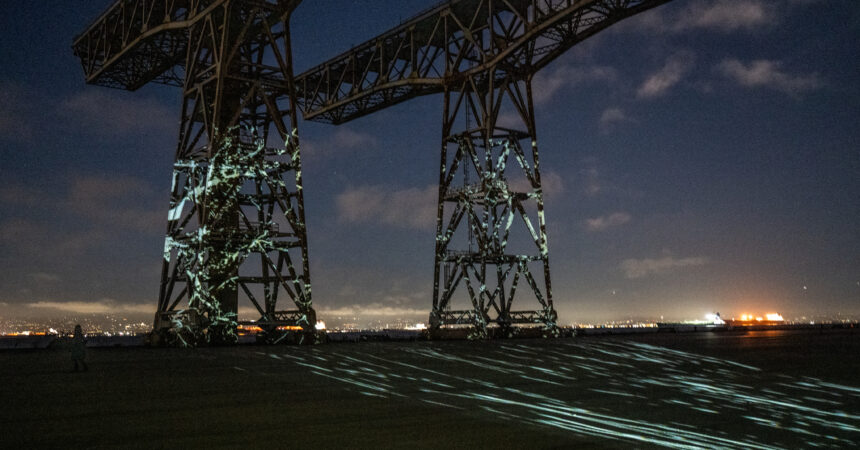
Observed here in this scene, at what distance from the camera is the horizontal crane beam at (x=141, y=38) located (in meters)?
29.6

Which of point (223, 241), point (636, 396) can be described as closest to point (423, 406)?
point (636, 396)

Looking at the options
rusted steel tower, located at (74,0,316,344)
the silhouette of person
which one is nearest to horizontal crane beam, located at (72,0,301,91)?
rusted steel tower, located at (74,0,316,344)

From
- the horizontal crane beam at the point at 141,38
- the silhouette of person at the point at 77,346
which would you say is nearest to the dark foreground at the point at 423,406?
the silhouette of person at the point at 77,346

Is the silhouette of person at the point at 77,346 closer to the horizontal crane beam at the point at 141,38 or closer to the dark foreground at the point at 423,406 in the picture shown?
the dark foreground at the point at 423,406

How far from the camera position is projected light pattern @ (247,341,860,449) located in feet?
23.5

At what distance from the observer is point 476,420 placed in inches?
298

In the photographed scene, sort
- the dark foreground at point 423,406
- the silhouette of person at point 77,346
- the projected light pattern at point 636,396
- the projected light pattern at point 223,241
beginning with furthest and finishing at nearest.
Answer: the projected light pattern at point 223,241 → the silhouette of person at point 77,346 → the projected light pattern at point 636,396 → the dark foreground at point 423,406

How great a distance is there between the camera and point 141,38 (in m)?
32.3

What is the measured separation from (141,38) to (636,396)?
31618 mm

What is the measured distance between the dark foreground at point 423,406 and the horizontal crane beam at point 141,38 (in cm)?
2004

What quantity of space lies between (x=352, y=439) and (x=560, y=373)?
765cm

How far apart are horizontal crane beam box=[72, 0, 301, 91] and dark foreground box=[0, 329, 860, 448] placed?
20.0 m

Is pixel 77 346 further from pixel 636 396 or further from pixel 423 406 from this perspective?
pixel 636 396

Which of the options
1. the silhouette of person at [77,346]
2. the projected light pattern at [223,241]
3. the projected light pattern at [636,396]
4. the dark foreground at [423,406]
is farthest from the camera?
the projected light pattern at [223,241]
